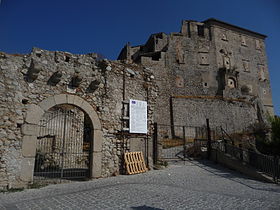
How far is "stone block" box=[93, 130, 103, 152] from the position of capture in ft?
26.0

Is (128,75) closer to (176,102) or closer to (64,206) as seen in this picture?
(64,206)

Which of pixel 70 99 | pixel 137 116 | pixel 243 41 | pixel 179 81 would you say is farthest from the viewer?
pixel 243 41

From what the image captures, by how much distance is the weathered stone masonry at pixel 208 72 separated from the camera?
926 inches

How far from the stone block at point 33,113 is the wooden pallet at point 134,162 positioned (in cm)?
356

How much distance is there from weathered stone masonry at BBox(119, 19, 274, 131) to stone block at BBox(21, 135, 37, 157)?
17.1 m

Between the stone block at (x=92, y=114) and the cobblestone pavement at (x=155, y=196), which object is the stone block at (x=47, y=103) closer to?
the stone block at (x=92, y=114)

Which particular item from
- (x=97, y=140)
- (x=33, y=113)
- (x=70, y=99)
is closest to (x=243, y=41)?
(x=97, y=140)

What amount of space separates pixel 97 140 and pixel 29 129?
7.70 feet

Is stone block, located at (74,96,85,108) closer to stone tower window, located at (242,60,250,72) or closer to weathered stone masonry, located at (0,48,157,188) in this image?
weathered stone masonry, located at (0,48,157,188)

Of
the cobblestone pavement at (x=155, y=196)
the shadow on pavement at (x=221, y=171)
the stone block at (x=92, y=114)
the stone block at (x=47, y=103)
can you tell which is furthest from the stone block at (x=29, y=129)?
the shadow on pavement at (x=221, y=171)

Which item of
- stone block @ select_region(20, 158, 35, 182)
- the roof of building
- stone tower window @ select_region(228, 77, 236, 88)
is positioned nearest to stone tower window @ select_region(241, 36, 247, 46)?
the roof of building

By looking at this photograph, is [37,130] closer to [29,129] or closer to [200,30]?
[29,129]

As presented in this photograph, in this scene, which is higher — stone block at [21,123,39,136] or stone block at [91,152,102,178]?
stone block at [21,123,39,136]

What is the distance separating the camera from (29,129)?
267 inches
